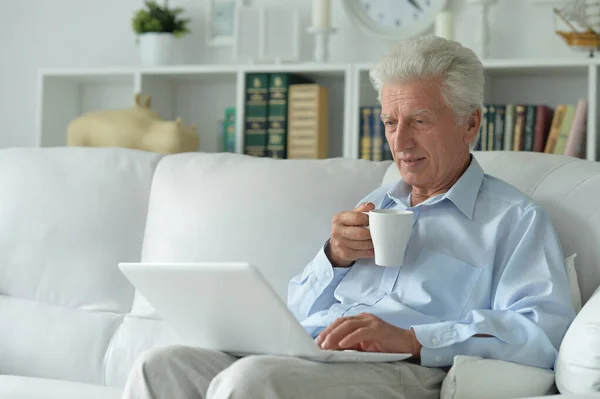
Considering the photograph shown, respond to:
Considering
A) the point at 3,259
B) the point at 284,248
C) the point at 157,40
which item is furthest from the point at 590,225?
the point at 157,40

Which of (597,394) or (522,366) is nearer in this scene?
(597,394)

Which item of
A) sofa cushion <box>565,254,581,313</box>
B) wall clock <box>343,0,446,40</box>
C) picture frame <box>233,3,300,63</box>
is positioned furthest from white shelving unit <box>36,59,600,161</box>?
sofa cushion <box>565,254,581,313</box>

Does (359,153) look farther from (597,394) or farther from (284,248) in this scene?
(597,394)

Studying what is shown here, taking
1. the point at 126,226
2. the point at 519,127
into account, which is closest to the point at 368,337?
the point at 126,226

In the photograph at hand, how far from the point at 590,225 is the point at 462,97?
35 cm

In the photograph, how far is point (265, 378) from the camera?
1.29 m

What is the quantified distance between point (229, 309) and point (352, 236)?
391 millimetres

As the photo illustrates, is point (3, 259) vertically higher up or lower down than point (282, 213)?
lower down

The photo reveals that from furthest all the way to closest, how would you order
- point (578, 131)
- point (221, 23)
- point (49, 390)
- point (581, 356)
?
point (221, 23), point (578, 131), point (49, 390), point (581, 356)

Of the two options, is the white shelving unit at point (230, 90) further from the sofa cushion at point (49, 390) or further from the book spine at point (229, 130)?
the sofa cushion at point (49, 390)

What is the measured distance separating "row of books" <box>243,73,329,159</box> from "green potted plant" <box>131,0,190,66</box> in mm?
361

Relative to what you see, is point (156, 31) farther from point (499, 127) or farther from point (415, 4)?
point (499, 127)

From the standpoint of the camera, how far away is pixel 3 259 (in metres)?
→ 2.25

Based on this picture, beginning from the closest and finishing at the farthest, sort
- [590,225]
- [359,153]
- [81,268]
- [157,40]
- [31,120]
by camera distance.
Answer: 1. [590,225]
2. [81,268]
3. [359,153]
4. [157,40]
5. [31,120]
